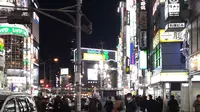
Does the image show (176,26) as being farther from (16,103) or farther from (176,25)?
(16,103)

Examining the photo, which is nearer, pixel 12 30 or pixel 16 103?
pixel 16 103

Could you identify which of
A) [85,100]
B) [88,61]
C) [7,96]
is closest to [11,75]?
[85,100]

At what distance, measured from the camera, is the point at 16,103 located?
9.45m

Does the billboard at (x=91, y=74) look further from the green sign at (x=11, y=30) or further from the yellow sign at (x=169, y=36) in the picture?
the yellow sign at (x=169, y=36)

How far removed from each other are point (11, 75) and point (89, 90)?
47.2m

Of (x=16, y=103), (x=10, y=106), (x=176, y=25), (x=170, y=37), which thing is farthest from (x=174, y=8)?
(x=10, y=106)

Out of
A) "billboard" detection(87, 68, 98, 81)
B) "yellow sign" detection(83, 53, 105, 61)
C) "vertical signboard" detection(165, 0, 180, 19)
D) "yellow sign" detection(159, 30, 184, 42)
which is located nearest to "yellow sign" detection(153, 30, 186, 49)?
"yellow sign" detection(159, 30, 184, 42)

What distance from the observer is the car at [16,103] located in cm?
875

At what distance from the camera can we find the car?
8.75 m

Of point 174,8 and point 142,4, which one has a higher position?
point 142,4

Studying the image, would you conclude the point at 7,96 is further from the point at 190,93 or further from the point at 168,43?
the point at 168,43

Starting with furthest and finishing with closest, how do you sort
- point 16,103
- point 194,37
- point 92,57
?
point 92,57
point 194,37
point 16,103

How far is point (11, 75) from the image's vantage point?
62250mm

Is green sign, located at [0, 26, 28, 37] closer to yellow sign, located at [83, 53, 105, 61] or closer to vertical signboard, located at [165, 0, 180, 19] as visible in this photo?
vertical signboard, located at [165, 0, 180, 19]
